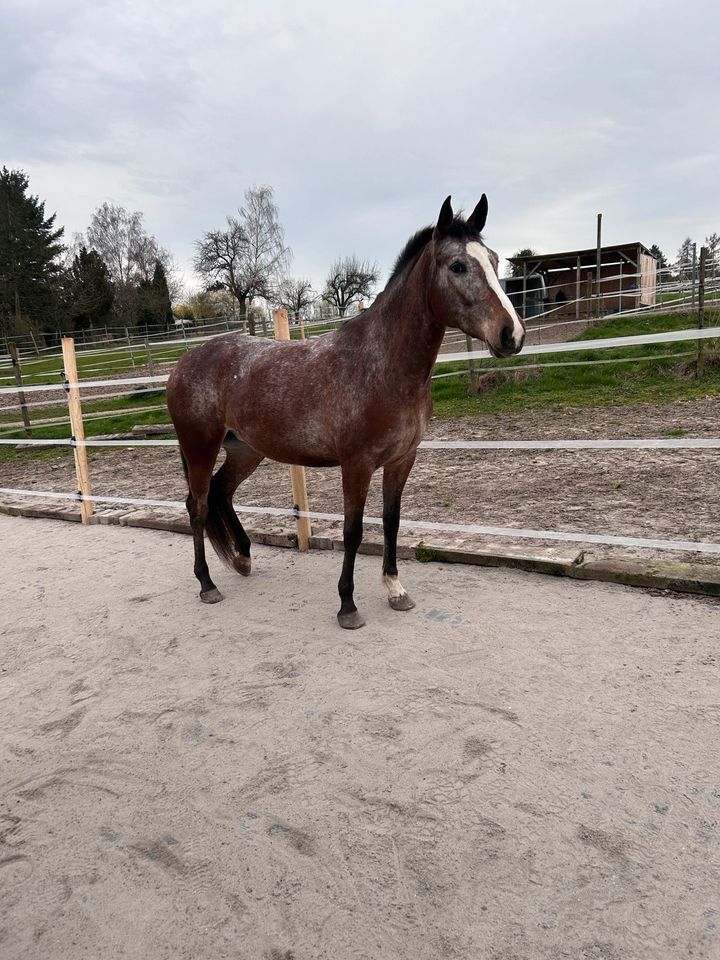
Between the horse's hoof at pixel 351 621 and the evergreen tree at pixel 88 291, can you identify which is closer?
the horse's hoof at pixel 351 621

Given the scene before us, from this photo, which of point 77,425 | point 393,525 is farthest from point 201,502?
point 77,425

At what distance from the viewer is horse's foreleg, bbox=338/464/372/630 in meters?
2.75

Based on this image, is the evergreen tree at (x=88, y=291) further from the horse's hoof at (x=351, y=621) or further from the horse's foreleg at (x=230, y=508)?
the horse's hoof at (x=351, y=621)

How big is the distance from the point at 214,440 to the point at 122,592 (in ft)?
3.63

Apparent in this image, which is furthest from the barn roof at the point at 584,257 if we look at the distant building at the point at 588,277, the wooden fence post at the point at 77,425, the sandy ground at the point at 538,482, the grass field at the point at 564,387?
the wooden fence post at the point at 77,425

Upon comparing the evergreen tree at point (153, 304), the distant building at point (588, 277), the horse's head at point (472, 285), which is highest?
the evergreen tree at point (153, 304)

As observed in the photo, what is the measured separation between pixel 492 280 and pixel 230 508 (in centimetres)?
214

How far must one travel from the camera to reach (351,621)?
9.05 ft

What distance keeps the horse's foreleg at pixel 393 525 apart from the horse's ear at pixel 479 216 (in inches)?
43.3

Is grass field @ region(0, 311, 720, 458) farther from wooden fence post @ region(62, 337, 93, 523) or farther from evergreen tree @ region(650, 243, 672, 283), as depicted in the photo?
evergreen tree @ region(650, 243, 672, 283)

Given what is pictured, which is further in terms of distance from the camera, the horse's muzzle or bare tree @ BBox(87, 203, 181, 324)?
bare tree @ BBox(87, 203, 181, 324)

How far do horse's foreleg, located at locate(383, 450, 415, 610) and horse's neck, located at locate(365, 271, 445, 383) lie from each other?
0.46 meters

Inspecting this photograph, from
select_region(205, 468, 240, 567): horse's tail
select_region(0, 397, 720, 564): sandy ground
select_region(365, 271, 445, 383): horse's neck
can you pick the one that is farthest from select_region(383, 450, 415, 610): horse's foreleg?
select_region(205, 468, 240, 567): horse's tail

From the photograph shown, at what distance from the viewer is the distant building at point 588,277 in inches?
694
